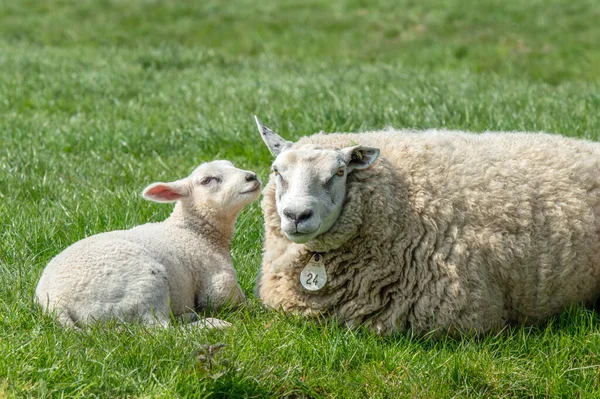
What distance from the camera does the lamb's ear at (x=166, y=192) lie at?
16.6ft

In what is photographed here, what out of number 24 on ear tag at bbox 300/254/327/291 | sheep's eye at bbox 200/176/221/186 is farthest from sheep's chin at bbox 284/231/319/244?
sheep's eye at bbox 200/176/221/186

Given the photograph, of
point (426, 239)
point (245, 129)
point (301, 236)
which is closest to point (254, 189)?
point (301, 236)

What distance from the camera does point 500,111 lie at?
8.42 metres

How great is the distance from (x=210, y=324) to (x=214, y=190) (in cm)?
99

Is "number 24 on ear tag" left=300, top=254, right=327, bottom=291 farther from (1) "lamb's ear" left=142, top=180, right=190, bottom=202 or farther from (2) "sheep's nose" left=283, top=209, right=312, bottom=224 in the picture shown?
(1) "lamb's ear" left=142, top=180, right=190, bottom=202

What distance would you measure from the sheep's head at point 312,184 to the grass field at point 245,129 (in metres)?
0.54

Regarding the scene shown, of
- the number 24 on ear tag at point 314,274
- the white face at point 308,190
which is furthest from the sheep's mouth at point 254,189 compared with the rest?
the number 24 on ear tag at point 314,274

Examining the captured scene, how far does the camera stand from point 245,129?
814 centimetres

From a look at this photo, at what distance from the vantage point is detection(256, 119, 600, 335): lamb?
4.46 m

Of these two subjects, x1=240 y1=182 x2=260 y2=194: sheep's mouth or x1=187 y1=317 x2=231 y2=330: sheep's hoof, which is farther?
x1=240 y1=182 x2=260 y2=194: sheep's mouth

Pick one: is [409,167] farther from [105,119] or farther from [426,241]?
[105,119]

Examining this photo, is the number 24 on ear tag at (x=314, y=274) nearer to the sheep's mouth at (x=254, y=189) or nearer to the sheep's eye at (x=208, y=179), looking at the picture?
the sheep's mouth at (x=254, y=189)

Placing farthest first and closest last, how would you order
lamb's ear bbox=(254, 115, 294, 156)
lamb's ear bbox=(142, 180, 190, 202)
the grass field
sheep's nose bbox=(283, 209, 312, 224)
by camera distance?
lamb's ear bbox=(142, 180, 190, 202), lamb's ear bbox=(254, 115, 294, 156), sheep's nose bbox=(283, 209, 312, 224), the grass field

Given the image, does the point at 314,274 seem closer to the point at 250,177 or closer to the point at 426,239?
the point at 426,239
